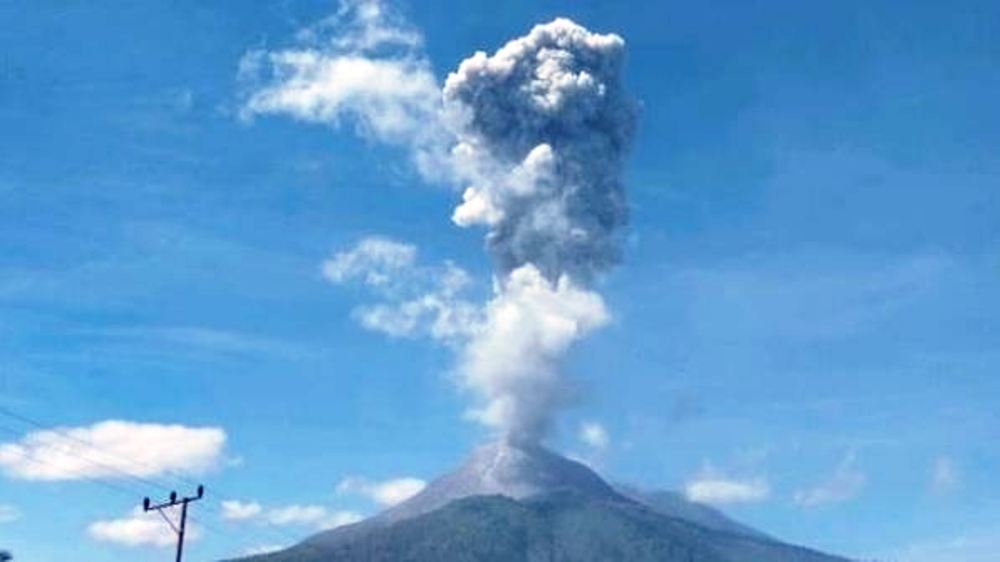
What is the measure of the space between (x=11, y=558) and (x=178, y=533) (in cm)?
2827

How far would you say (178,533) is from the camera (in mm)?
67188

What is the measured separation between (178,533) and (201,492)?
2.65 metres

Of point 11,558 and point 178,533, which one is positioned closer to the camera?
point 178,533

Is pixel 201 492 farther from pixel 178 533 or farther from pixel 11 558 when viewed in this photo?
pixel 11 558

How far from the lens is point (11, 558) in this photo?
290ft

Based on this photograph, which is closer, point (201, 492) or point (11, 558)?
point (201, 492)

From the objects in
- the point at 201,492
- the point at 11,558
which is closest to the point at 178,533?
the point at 201,492

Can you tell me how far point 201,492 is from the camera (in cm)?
6869

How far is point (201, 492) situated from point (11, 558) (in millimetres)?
28263
